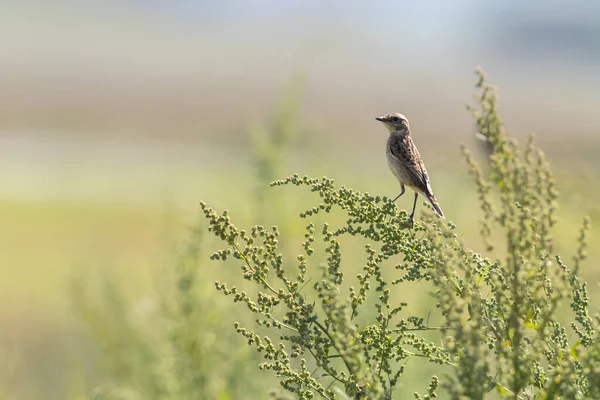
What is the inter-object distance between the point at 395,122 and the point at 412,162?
79 centimetres

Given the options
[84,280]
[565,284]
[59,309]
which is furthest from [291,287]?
[59,309]

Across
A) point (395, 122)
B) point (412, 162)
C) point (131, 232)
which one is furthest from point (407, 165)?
point (131, 232)

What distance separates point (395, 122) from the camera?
568 cm

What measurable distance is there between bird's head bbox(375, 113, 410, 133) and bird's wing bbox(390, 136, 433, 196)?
35cm

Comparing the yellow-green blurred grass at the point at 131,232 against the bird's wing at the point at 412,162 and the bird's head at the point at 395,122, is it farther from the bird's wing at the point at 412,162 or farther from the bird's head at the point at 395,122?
the bird's head at the point at 395,122

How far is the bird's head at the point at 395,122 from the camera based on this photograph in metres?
5.59

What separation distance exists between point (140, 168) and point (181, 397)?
275 ft

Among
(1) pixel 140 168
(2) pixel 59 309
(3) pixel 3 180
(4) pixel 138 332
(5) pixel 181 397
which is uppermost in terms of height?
(1) pixel 140 168

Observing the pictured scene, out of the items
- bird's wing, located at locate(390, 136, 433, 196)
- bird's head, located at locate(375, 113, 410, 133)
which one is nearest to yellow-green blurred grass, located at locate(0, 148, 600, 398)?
bird's wing, located at locate(390, 136, 433, 196)

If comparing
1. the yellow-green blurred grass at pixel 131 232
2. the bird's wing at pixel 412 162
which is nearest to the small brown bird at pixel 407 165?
the bird's wing at pixel 412 162

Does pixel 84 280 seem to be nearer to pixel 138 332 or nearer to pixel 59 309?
pixel 138 332

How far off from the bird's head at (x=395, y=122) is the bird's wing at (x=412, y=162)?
1.14ft

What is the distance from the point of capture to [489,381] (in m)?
2.28

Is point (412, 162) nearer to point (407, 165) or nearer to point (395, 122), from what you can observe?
point (407, 165)
